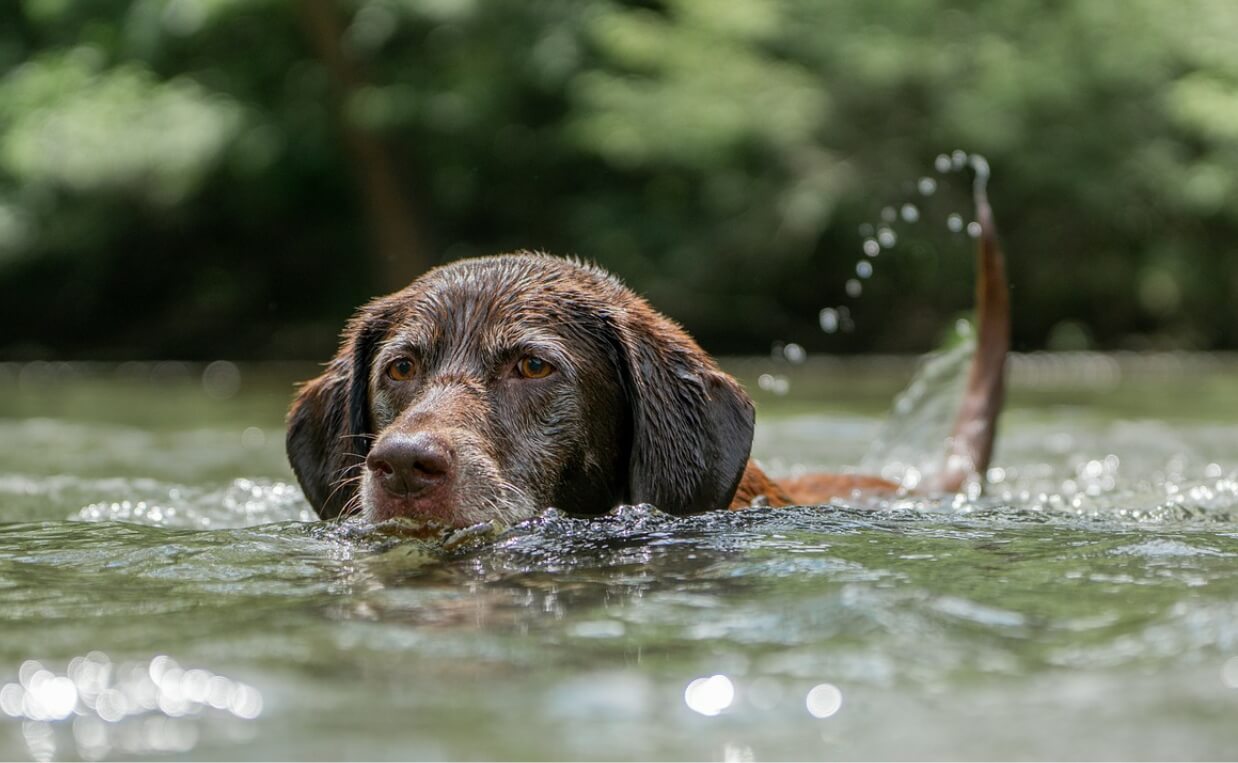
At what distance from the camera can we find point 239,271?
75.3 feet

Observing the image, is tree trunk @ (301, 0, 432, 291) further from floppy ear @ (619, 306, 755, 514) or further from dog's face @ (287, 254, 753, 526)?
floppy ear @ (619, 306, 755, 514)

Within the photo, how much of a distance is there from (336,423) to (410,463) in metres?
1.09

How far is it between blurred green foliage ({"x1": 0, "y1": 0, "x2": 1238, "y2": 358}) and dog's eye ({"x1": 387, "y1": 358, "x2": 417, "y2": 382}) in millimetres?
13517

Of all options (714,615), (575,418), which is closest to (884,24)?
(575,418)

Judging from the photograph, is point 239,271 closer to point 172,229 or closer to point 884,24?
point 172,229

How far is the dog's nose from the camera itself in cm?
384

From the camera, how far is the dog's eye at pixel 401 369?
4.53 m

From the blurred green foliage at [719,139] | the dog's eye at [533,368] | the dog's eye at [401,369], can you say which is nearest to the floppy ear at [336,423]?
the dog's eye at [401,369]

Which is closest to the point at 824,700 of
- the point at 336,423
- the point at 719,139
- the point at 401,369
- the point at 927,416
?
the point at 401,369

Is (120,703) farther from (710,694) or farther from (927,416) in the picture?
(927,416)

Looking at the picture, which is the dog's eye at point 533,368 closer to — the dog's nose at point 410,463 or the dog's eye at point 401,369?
the dog's eye at point 401,369

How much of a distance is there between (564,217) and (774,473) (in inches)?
518

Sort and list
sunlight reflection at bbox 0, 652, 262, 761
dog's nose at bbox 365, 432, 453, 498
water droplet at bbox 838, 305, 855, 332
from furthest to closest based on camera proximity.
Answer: water droplet at bbox 838, 305, 855, 332 → dog's nose at bbox 365, 432, 453, 498 → sunlight reflection at bbox 0, 652, 262, 761

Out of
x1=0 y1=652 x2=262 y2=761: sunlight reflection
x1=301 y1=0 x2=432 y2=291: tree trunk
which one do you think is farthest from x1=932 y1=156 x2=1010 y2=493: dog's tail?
x1=301 y1=0 x2=432 y2=291: tree trunk
